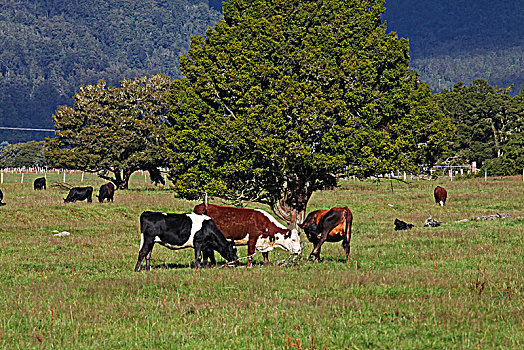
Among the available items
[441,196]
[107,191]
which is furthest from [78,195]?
[441,196]

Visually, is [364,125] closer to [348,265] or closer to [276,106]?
[276,106]

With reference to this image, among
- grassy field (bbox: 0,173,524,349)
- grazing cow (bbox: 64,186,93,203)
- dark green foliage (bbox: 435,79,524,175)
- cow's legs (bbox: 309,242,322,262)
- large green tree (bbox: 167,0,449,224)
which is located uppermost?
dark green foliage (bbox: 435,79,524,175)

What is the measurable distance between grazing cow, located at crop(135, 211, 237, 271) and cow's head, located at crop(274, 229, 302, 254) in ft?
7.08

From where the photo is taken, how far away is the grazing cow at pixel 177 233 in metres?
17.0

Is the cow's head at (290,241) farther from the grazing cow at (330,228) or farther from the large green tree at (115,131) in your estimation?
the large green tree at (115,131)

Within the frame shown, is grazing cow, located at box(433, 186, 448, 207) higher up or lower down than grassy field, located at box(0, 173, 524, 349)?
higher up

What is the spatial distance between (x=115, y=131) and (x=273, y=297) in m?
48.8

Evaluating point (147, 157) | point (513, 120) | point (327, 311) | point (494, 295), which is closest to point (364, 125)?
point (494, 295)

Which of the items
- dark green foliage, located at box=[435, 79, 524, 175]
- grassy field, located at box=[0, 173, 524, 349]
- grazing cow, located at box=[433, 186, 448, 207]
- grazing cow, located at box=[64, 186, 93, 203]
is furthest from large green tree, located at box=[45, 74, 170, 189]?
dark green foliage, located at box=[435, 79, 524, 175]

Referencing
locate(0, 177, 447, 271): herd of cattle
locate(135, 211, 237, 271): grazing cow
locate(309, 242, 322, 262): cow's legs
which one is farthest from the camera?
locate(309, 242, 322, 262): cow's legs

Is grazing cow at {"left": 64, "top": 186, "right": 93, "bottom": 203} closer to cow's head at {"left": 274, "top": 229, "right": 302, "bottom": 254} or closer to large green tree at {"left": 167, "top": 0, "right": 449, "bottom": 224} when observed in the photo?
large green tree at {"left": 167, "top": 0, "right": 449, "bottom": 224}

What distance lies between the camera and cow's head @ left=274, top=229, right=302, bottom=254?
1902cm

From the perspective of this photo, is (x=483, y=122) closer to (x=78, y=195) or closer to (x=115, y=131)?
(x=115, y=131)

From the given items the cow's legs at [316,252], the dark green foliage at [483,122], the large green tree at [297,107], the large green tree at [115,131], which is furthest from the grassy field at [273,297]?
the dark green foliage at [483,122]
